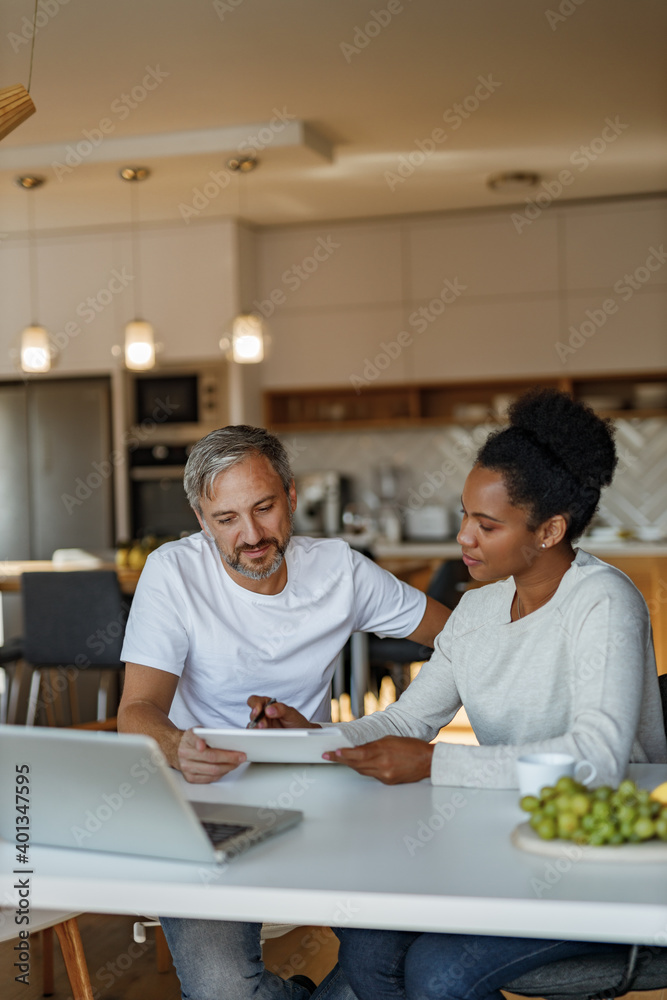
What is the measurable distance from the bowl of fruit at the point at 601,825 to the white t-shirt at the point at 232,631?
0.81 meters

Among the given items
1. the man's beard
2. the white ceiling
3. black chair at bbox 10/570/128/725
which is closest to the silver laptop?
the man's beard

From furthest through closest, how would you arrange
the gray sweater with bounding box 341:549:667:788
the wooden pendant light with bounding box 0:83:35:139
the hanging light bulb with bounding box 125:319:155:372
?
the hanging light bulb with bounding box 125:319:155:372 < the wooden pendant light with bounding box 0:83:35:139 < the gray sweater with bounding box 341:549:667:788

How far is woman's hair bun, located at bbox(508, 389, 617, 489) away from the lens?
1.68 m

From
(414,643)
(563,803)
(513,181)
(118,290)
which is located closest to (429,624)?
(563,803)

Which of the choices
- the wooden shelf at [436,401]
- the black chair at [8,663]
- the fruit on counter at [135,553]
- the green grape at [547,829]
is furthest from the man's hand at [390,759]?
the wooden shelf at [436,401]

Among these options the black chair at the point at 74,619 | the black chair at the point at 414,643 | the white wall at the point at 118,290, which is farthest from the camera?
the white wall at the point at 118,290

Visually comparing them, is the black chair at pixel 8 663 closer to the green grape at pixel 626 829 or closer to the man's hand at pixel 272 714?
the man's hand at pixel 272 714

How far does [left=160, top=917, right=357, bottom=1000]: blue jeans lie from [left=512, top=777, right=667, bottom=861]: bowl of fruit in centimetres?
49

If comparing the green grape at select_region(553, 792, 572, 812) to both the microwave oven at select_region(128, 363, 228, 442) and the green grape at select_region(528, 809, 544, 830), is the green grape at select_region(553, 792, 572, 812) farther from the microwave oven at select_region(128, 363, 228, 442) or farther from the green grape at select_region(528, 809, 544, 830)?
the microwave oven at select_region(128, 363, 228, 442)

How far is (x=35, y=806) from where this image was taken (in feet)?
3.86

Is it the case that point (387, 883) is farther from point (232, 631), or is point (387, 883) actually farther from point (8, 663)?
point (8, 663)

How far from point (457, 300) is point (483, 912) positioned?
492 centimetres

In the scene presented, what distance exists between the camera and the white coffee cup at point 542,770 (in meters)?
1.26

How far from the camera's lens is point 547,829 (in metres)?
1.12
